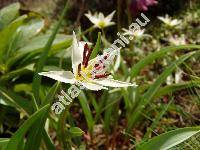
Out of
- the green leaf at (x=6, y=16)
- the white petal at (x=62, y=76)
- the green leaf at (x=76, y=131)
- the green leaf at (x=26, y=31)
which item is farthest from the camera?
the green leaf at (x=6, y=16)

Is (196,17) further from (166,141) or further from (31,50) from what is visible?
(166,141)

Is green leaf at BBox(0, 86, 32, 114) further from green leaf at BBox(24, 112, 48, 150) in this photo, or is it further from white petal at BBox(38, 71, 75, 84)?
white petal at BBox(38, 71, 75, 84)

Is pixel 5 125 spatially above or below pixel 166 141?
below

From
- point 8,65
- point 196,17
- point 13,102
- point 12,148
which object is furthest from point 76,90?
point 196,17

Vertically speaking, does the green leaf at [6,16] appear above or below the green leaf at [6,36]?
above

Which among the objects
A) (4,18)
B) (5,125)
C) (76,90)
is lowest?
(5,125)

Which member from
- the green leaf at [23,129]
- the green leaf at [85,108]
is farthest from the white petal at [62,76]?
the green leaf at [85,108]

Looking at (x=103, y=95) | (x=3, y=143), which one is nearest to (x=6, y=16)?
(x=103, y=95)

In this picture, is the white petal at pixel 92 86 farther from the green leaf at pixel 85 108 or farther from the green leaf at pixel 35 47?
the green leaf at pixel 35 47

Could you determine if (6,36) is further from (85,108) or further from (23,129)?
(23,129)
